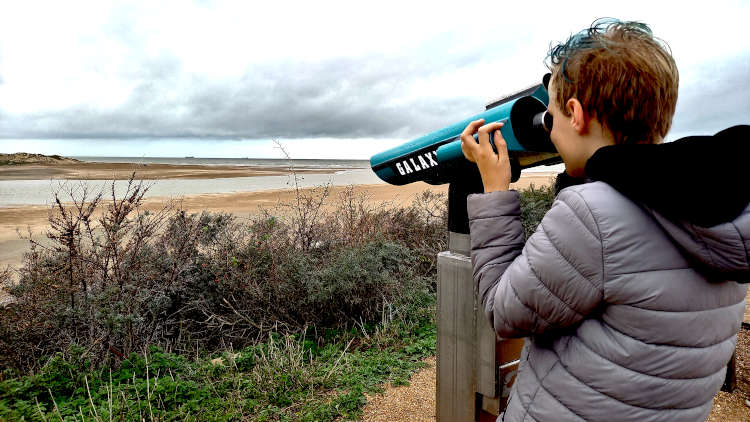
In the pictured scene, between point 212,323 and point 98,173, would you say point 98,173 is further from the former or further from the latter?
point 212,323

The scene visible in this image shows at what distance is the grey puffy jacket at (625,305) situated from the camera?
2.92 ft

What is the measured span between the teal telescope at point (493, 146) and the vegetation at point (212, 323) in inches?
69.0

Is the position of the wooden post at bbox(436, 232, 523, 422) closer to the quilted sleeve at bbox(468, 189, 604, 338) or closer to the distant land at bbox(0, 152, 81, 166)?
the quilted sleeve at bbox(468, 189, 604, 338)

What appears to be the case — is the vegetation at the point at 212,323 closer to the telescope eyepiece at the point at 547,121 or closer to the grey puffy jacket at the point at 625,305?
the grey puffy jacket at the point at 625,305

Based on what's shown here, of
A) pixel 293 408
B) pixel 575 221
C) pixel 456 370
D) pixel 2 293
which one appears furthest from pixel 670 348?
pixel 2 293

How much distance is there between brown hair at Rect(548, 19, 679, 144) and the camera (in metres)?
0.94

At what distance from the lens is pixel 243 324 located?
173 inches

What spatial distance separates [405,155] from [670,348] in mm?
1075

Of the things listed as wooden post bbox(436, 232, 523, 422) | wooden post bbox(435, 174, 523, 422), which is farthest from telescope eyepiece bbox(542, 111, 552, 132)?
wooden post bbox(436, 232, 523, 422)

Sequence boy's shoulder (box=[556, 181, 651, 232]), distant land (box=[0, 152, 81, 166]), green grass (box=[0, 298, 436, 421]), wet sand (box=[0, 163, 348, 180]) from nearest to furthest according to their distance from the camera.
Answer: boy's shoulder (box=[556, 181, 651, 232]) → green grass (box=[0, 298, 436, 421]) → wet sand (box=[0, 163, 348, 180]) → distant land (box=[0, 152, 81, 166])

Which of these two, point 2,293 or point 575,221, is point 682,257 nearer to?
point 575,221

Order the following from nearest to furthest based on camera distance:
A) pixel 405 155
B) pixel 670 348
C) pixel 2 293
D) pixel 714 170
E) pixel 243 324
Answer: pixel 714 170 < pixel 670 348 < pixel 405 155 < pixel 243 324 < pixel 2 293

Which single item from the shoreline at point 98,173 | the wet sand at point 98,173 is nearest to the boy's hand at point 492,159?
the shoreline at point 98,173

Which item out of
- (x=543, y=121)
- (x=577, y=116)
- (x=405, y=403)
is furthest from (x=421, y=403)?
(x=577, y=116)
